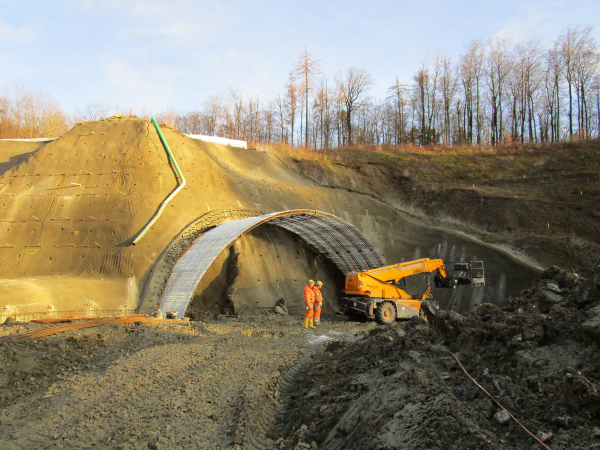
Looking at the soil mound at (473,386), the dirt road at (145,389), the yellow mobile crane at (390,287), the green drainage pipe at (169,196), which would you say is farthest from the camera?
the green drainage pipe at (169,196)

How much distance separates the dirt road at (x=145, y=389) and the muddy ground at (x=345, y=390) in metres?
0.02

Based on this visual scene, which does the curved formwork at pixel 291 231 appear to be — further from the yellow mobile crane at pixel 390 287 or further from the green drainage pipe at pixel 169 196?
the yellow mobile crane at pixel 390 287

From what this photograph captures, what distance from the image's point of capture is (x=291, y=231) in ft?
63.9

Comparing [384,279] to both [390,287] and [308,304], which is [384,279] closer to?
[390,287]

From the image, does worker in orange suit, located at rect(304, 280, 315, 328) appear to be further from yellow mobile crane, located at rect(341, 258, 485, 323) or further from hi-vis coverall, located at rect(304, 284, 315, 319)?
yellow mobile crane, located at rect(341, 258, 485, 323)

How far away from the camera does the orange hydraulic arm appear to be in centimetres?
1488

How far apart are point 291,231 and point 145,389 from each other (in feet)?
44.9

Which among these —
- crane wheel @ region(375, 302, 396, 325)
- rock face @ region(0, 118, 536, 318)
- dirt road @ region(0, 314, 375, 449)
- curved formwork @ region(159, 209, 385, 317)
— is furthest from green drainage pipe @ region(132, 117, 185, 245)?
crane wheel @ region(375, 302, 396, 325)

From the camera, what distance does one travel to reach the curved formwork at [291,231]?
1338 centimetres

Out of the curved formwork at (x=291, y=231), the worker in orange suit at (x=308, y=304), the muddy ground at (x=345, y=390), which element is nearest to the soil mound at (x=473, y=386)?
the muddy ground at (x=345, y=390)

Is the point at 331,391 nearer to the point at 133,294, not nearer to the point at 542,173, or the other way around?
the point at 133,294

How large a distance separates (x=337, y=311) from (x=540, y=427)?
54.8 ft

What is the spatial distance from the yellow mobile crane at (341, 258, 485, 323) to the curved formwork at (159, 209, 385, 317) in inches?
116

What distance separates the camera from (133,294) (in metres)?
13.9
